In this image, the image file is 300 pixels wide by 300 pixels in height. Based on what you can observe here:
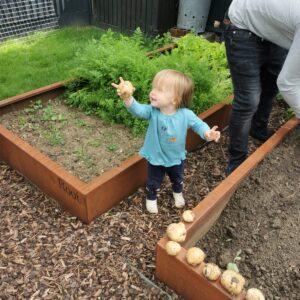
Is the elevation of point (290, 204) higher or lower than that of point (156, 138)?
lower

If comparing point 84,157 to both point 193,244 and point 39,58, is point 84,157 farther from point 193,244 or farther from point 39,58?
point 39,58

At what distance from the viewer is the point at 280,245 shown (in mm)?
2582

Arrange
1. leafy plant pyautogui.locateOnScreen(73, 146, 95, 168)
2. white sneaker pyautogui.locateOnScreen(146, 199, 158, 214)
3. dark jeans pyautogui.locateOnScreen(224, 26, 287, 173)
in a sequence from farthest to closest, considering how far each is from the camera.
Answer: leafy plant pyautogui.locateOnScreen(73, 146, 95, 168)
white sneaker pyautogui.locateOnScreen(146, 199, 158, 214)
dark jeans pyautogui.locateOnScreen(224, 26, 287, 173)

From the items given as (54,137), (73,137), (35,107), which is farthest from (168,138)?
(35,107)

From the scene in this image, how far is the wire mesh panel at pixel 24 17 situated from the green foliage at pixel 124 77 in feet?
9.85

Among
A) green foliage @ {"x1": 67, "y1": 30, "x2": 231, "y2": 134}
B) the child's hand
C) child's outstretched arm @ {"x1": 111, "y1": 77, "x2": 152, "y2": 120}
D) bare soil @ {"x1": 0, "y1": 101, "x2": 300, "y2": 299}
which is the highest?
child's outstretched arm @ {"x1": 111, "y1": 77, "x2": 152, "y2": 120}

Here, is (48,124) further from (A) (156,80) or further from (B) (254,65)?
(B) (254,65)

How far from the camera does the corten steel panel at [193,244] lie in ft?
7.11

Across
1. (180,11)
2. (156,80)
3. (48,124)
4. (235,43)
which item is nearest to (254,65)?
(235,43)

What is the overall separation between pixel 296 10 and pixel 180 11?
4.58m

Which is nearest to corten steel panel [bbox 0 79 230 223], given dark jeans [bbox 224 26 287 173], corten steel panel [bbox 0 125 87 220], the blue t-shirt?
corten steel panel [bbox 0 125 87 220]

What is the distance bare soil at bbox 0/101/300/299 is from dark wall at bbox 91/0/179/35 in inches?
164

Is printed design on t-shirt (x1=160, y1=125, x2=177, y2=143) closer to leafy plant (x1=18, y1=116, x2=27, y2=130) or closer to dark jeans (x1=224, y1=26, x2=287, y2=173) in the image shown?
dark jeans (x1=224, y1=26, x2=287, y2=173)

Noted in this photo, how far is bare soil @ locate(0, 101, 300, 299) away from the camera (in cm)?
253
